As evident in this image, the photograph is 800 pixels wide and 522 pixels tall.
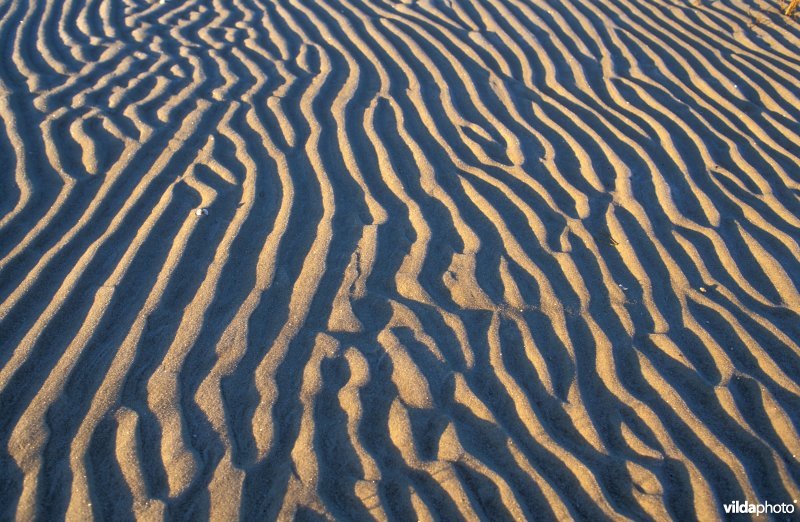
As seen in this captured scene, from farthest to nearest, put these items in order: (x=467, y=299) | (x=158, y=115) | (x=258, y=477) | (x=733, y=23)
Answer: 1. (x=733, y=23)
2. (x=158, y=115)
3. (x=467, y=299)
4. (x=258, y=477)

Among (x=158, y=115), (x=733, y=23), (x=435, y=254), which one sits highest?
(x=733, y=23)

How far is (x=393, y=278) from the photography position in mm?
2957

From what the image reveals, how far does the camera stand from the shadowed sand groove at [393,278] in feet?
7.32

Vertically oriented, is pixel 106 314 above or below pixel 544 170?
below

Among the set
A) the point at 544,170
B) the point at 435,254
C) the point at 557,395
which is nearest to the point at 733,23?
the point at 544,170

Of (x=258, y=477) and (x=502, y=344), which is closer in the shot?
(x=258, y=477)

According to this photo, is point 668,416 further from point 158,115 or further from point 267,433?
point 158,115

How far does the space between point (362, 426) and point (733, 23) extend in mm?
5219

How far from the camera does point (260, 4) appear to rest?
559 centimetres

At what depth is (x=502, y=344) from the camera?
2.67m

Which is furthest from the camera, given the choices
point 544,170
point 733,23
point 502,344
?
point 733,23

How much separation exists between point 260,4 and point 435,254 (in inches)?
146

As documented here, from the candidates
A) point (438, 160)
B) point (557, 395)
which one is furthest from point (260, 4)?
point (557, 395)

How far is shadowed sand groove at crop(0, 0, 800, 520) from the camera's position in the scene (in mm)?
2230
